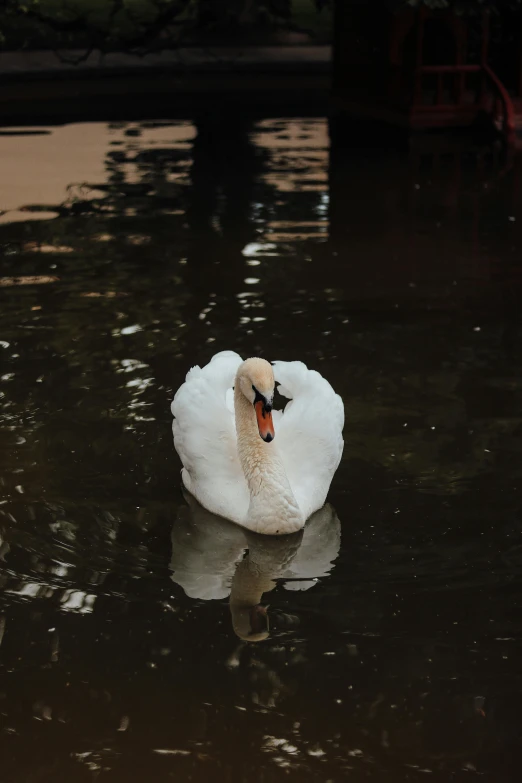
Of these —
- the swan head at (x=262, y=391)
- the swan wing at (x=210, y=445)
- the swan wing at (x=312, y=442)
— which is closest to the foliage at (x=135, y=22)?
the swan wing at (x=210, y=445)

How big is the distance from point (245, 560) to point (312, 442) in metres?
0.79

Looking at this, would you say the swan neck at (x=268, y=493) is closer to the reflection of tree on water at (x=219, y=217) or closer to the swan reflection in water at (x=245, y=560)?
the swan reflection in water at (x=245, y=560)

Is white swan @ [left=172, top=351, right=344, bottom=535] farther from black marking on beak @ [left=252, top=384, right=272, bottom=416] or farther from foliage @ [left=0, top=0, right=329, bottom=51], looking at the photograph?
foliage @ [left=0, top=0, right=329, bottom=51]

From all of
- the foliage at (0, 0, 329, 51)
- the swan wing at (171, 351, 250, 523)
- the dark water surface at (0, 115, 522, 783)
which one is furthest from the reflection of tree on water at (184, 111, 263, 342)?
the foliage at (0, 0, 329, 51)

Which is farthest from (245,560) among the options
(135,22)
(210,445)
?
(135,22)

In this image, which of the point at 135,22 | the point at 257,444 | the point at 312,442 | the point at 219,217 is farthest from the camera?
the point at 135,22

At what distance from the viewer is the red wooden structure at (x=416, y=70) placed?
69.8 ft

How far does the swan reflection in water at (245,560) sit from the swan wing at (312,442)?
184 millimetres

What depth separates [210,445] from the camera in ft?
22.5

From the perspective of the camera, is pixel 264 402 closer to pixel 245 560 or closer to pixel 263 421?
pixel 263 421

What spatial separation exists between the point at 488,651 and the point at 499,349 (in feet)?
13.7

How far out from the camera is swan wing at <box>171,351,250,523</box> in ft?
22.0

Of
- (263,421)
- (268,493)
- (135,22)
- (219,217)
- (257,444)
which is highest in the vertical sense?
(263,421)

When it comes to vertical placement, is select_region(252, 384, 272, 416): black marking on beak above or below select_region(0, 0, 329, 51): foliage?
above
